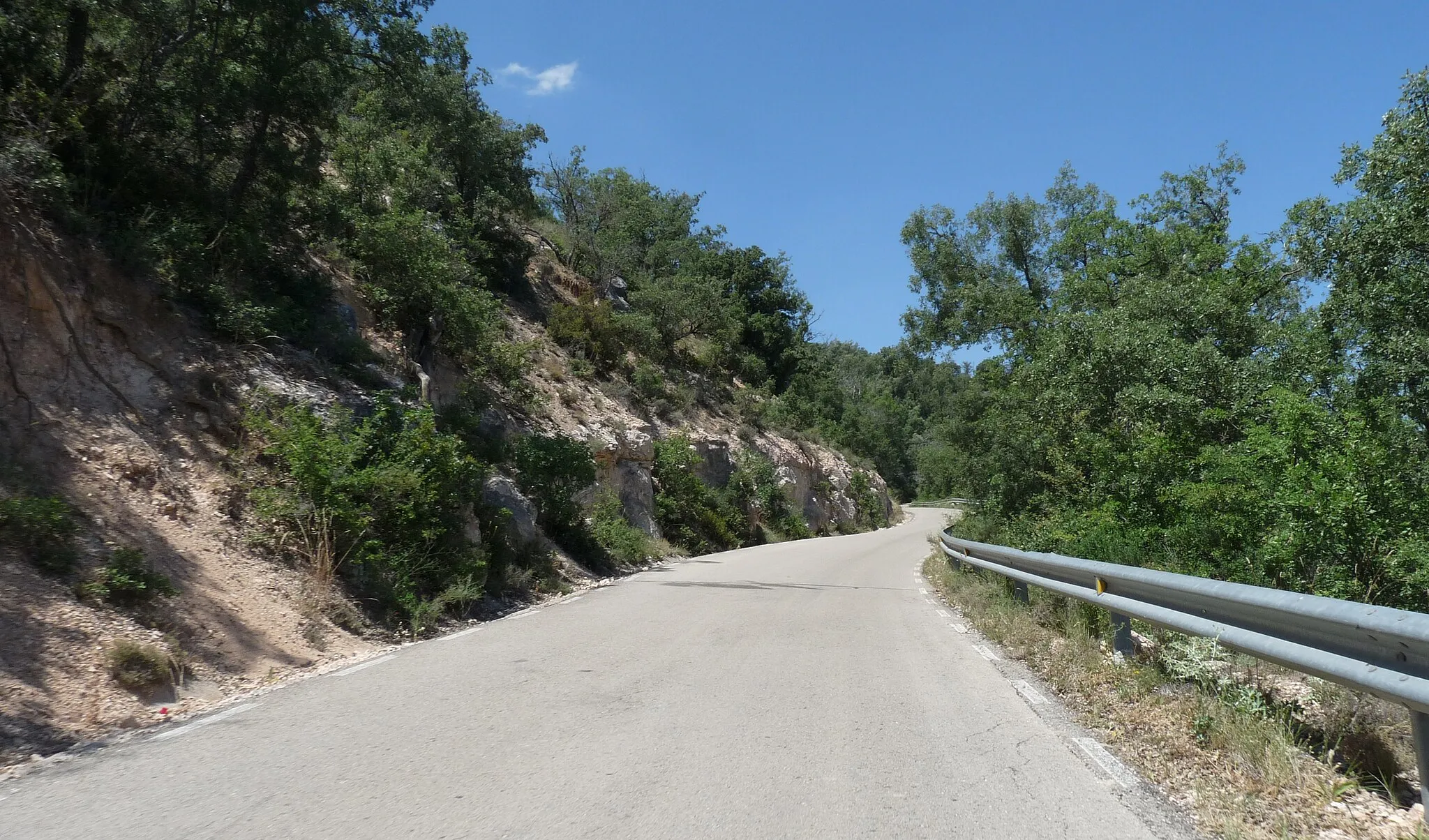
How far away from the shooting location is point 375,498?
1101 cm

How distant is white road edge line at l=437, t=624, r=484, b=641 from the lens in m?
9.80

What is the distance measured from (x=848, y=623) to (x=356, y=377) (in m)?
8.77

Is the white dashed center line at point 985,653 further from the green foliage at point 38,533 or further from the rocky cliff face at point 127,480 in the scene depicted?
the green foliage at point 38,533

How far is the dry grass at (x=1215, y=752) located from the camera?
13.8ft

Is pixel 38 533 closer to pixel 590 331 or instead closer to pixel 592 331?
pixel 590 331

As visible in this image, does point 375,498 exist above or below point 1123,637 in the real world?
above

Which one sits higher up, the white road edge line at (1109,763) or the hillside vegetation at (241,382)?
the hillside vegetation at (241,382)

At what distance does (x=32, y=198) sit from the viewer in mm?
10812

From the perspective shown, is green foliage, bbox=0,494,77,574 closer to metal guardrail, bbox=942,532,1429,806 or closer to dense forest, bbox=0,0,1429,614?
dense forest, bbox=0,0,1429,614

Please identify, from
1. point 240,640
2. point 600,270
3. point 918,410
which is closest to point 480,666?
point 240,640

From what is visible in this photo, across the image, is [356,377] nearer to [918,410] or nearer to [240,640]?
[240,640]

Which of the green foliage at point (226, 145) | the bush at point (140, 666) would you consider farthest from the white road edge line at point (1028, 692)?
the green foliage at point (226, 145)

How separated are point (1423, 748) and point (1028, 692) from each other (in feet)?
11.8

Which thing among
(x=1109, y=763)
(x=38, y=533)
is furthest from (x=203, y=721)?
(x=1109, y=763)
